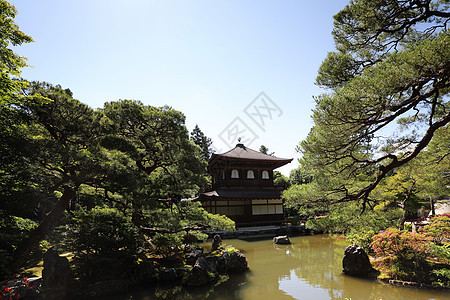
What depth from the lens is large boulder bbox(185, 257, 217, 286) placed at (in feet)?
22.2

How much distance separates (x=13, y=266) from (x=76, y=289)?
153cm

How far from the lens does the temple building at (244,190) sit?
17.7m

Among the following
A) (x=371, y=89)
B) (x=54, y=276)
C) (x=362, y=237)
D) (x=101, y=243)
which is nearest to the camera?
(x=371, y=89)

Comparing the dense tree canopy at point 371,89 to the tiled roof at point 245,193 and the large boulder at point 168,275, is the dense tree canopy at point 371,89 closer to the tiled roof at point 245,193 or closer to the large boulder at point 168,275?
the large boulder at point 168,275

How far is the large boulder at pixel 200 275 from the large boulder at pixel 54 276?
3137 millimetres

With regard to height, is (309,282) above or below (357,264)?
below

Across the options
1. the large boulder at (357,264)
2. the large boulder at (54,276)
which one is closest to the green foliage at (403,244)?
the large boulder at (357,264)

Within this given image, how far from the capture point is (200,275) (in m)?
6.88

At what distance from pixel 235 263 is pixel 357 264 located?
394 centimetres

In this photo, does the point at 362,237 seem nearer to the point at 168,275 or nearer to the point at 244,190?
the point at 168,275

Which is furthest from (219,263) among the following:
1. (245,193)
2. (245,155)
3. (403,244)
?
(245,155)

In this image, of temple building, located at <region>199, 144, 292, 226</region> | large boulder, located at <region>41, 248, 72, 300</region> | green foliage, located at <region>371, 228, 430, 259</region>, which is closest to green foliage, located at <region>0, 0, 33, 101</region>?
large boulder, located at <region>41, 248, 72, 300</region>

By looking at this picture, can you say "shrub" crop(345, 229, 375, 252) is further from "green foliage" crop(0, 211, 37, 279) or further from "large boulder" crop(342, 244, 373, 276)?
"green foliage" crop(0, 211, 37, 279)

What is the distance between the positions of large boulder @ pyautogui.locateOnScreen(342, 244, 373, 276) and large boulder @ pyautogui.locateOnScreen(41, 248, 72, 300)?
313 inches
